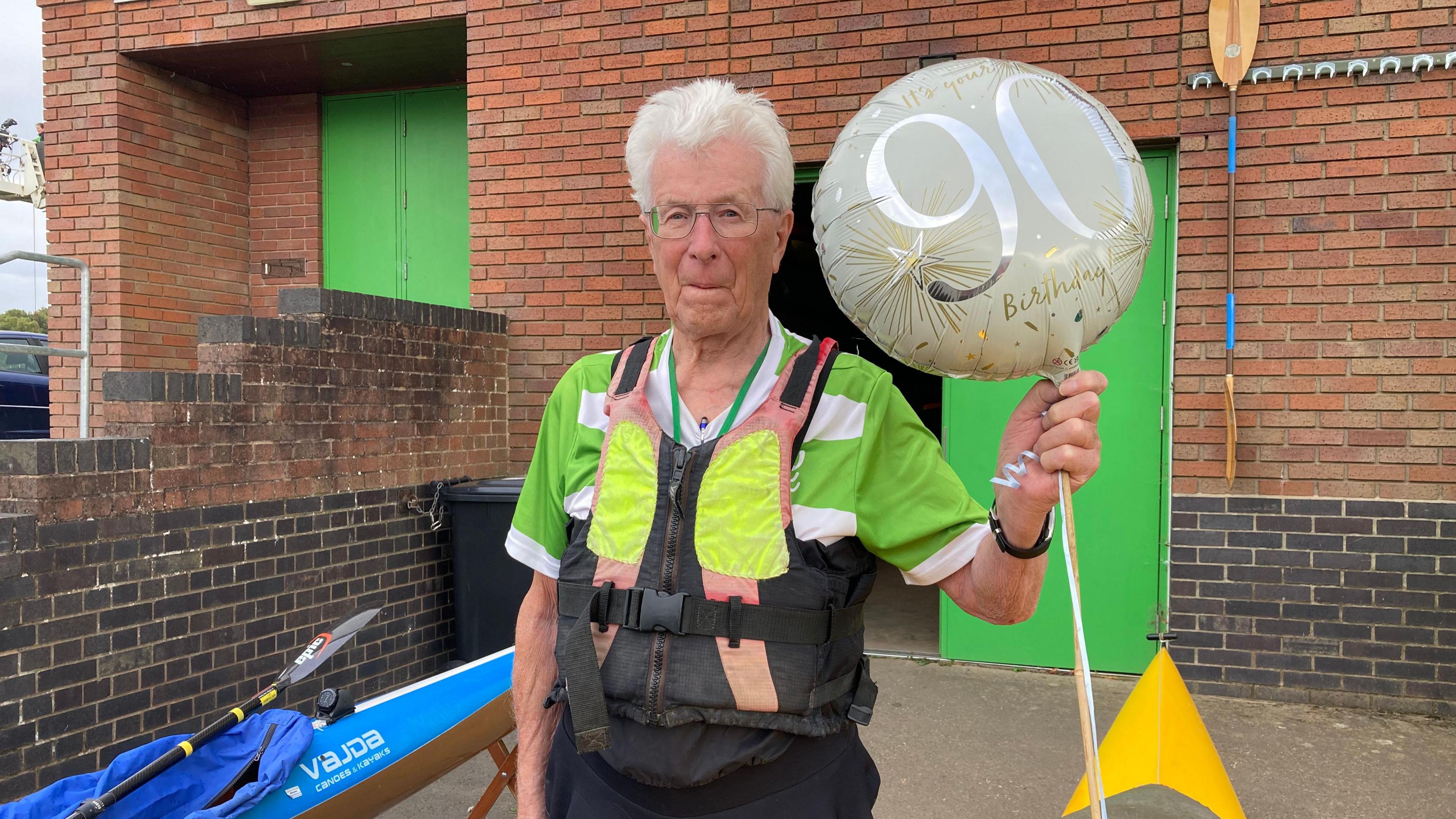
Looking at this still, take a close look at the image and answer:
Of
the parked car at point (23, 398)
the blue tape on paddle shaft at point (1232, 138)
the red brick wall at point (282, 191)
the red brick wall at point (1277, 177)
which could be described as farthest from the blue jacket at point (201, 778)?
the parked car at point (23, 398)

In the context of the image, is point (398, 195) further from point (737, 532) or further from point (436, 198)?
point (737, 532)

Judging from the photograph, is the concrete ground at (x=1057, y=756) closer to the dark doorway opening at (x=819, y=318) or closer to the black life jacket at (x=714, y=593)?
the black life jacket at (x=714, y=593)

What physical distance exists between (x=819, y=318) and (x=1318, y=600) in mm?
6905

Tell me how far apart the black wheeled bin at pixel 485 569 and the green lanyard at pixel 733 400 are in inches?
131

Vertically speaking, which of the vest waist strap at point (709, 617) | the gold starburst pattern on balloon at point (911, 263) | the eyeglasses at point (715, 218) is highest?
the eyeglasses at point (715, 218)

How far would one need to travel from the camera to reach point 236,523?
3928mm

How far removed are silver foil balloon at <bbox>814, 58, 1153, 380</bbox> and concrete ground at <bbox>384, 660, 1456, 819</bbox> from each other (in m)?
2.72

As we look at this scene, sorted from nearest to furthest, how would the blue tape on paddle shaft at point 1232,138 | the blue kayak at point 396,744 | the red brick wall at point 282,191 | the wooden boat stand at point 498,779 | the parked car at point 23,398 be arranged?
1. the blue kayak at point 396,744
2. the wooden boat stand at point 498,779
3. the blue tape on paddle shaft at point 1232,138
4. the red brick wall at point 282,191
5. the parked car at point 23,398

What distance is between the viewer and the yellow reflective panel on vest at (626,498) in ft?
4.83

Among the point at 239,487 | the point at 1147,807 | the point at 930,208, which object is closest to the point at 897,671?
the point at 1147,807

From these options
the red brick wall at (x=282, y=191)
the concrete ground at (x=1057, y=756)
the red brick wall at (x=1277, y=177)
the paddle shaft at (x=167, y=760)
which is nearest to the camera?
the paddle shaft at (x=167, y=760)

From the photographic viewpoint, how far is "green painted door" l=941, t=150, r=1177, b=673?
4.77 m

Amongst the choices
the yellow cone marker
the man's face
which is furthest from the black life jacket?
the yellow cone marker

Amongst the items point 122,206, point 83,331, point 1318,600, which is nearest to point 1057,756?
point 1318,600
